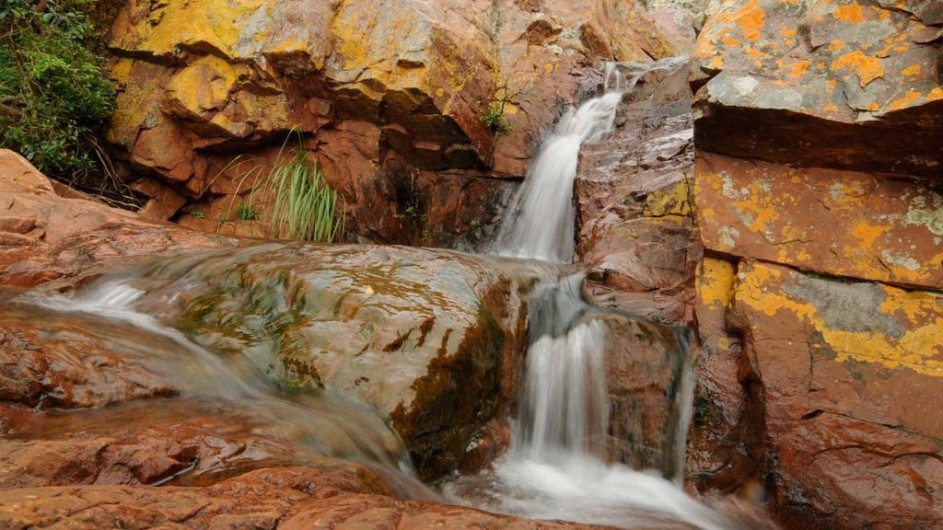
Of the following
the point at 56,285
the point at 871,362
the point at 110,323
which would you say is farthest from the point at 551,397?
the point at 56,285

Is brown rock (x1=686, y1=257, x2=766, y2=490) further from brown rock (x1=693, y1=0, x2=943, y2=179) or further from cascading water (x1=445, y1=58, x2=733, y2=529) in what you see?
brown rock (x1=693, y1=0, x2=943, y2=179)

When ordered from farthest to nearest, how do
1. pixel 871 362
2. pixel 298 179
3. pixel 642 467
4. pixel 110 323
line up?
pixel 298 179
pixel 642 467
pixel 110 323
pixel 871 362

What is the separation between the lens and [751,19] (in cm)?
351

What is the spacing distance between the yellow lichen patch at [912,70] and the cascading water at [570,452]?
1.98m

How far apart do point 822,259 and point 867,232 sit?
0.86ft

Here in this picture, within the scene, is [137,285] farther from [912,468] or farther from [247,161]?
[912,468]

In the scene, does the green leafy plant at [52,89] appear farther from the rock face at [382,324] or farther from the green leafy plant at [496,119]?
the green leafy plant at [496,119]

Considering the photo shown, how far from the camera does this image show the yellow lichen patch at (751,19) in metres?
3.46

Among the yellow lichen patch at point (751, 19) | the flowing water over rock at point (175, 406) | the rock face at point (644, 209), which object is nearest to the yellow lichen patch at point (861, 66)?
the yellow lichen patch at point (751, 19)

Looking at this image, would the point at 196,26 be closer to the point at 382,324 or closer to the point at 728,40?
the point at 382,324

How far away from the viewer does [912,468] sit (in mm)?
3020

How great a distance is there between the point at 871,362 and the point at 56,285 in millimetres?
5106

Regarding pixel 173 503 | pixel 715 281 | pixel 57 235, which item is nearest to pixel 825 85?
pixel 715 281

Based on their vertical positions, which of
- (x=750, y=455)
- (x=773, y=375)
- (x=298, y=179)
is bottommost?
(x=750, y=455)
